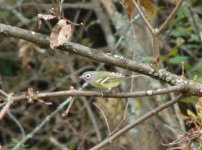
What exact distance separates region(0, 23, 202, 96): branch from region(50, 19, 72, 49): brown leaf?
0.03 meters

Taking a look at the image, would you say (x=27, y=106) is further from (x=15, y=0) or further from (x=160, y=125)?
(x=160, y=125)

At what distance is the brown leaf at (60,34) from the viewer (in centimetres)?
186

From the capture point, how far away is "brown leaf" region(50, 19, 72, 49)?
1.86 meters

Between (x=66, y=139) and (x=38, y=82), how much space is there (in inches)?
28.9

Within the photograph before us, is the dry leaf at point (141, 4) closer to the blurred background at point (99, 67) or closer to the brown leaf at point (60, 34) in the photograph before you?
the brown leaf at point (60, 34)

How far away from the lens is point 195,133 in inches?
86.4

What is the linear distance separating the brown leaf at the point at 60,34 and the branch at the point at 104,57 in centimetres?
3

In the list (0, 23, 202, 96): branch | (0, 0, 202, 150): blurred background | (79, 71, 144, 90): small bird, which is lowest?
(0, 0, 202, 150): blurred background

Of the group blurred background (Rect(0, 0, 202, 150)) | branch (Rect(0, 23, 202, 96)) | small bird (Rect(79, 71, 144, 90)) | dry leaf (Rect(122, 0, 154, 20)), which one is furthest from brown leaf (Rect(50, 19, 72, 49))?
blurred background (Rect(0, 0, 202, 150))

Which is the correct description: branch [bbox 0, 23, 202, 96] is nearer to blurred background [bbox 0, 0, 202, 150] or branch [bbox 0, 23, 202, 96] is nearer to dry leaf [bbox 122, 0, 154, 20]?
dry leaf [bbox 122, 0, 154, 20]

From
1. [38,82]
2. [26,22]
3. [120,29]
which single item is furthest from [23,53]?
[38,82]

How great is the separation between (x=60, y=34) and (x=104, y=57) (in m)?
0.18

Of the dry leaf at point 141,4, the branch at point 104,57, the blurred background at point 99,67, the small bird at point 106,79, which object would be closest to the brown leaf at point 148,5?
the dry leaf at point 141,4

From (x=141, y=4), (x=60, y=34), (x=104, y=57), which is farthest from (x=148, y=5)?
(x=60, y=34)
